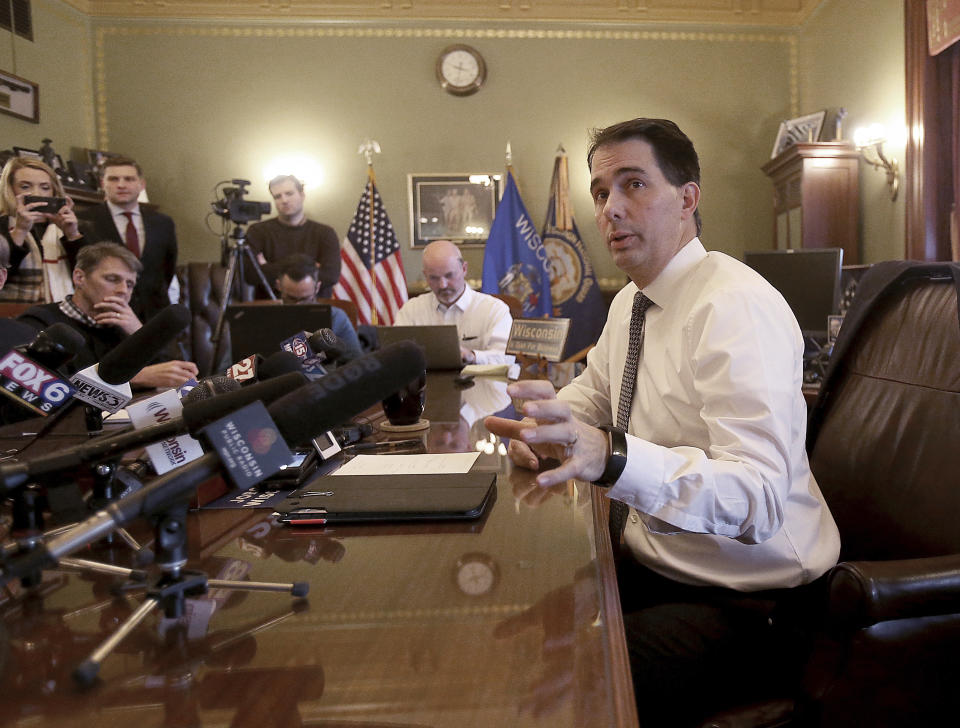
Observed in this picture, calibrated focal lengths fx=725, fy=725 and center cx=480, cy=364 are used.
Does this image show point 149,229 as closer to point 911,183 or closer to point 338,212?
point 338,212

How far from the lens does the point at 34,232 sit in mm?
3258

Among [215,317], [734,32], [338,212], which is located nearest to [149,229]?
[215,317]

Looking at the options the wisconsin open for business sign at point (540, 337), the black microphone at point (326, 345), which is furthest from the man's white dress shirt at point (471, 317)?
the black microphone at point (326, 345)

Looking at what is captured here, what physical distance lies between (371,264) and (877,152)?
141 inches

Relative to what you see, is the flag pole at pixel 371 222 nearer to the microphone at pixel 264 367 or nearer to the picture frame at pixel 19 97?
the picture frame at pixel 19 97

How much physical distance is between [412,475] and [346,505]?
177 millimetres

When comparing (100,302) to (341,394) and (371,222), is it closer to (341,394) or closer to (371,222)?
(341,394)

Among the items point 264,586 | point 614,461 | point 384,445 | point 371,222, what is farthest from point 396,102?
point 264,586

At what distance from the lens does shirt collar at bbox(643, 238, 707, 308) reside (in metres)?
1.27

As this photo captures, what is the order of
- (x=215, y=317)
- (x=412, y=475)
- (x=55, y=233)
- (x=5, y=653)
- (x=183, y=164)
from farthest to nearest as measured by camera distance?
(x=183, y=164) < (x=215, y=317) < (x=55, y=233) < (x=412, y=475) < (x=5, y=653)

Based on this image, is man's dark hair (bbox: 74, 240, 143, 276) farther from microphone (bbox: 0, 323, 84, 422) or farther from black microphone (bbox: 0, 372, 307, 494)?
black microphone (bbox: 0, 372, 307, 494)

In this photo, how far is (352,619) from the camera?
67 cm

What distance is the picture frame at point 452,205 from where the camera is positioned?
5965 mm

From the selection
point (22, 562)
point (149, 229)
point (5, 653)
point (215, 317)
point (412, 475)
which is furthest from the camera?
point (215, 317)
